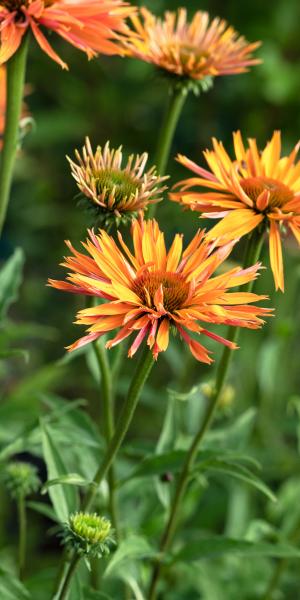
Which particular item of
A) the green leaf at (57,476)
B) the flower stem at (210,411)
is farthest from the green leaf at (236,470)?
the green leaf at (57,476)

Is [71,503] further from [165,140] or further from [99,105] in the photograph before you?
[99,105]

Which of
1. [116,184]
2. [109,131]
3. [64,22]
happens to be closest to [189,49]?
[64,22]

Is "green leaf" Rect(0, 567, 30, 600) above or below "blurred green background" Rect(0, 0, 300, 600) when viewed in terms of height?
below

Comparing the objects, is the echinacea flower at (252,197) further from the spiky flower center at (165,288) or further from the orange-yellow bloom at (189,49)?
the orange-yellow bloom at (189,49)

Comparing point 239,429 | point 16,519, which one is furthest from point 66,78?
point 239,429

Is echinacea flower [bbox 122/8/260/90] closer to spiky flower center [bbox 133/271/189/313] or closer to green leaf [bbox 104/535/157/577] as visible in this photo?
spiky flower center [bbox 133/271/189/313]

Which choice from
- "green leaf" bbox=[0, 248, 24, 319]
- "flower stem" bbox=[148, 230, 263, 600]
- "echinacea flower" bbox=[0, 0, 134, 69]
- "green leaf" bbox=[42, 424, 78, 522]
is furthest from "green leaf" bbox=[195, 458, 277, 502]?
"echinacea flower" bbox=[0, 0, 134, 69]

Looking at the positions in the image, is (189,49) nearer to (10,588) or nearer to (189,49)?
(189,49)
